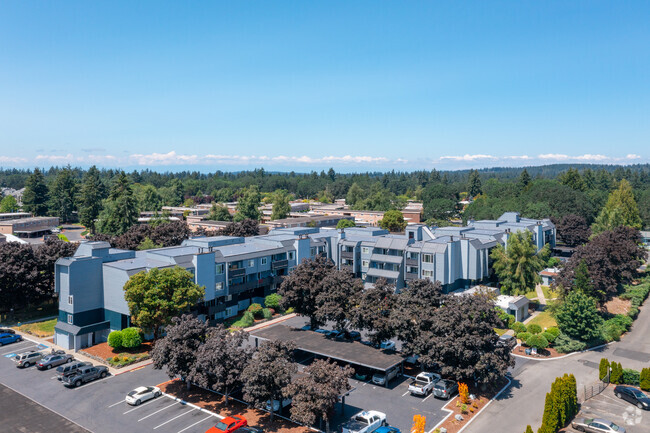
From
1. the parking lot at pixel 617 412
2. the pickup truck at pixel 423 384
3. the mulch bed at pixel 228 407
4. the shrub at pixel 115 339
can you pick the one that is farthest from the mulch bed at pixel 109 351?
the parking lot at pixel 617 412

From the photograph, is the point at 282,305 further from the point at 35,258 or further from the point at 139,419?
the point at 35,258

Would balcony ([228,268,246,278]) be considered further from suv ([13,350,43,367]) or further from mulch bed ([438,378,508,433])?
mulch bed ([438,378,508,433])

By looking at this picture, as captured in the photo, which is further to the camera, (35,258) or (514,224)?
(514,224)

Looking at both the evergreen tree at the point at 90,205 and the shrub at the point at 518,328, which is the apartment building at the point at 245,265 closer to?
the shrub at the point at 518,328

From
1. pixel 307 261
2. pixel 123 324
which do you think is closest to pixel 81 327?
pixel 123 324

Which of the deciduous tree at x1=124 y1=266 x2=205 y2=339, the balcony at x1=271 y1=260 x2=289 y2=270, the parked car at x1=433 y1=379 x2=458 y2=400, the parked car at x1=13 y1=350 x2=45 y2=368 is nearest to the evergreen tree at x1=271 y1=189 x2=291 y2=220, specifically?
the balcony at x1=271 y1=260 x2=289 y2=270

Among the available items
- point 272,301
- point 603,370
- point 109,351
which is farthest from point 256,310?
point 603,370
